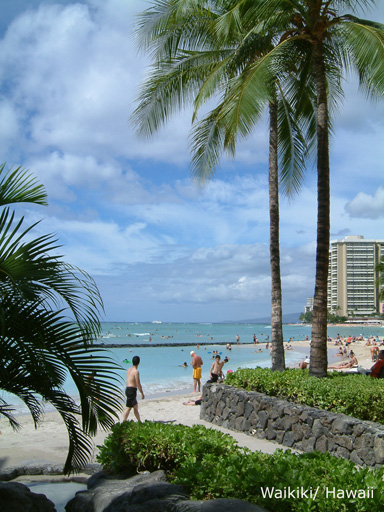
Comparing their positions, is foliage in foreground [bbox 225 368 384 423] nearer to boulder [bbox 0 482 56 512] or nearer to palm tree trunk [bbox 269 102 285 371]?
palm tree trunk [bbox 269 102 285 371]

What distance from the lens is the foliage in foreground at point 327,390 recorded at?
8172mm

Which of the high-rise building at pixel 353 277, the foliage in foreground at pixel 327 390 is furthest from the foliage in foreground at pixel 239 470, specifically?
the high-rise building at pixel 353 277

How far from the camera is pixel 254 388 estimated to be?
10.6 meters

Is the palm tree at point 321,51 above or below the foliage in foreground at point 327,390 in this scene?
above

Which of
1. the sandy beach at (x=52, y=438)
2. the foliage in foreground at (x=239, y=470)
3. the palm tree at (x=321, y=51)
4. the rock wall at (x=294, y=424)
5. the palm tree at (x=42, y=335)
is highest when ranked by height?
the palm tree at (x=321, y=51)

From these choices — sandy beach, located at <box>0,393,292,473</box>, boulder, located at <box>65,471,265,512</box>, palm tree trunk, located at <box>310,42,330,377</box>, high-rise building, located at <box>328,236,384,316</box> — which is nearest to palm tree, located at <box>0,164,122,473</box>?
boulder, located at <box>65,471,265,512</box>

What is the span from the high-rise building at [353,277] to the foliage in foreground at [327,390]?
135219mm

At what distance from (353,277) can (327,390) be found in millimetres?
147950

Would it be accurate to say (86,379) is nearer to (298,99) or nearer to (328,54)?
(328,54)

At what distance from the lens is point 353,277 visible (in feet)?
490

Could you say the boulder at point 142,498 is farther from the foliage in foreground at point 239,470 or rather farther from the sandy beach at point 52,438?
the sandy beach at point 52,438

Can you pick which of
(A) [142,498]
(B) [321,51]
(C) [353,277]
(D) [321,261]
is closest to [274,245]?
(D) [321,261]

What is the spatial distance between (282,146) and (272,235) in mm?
3467

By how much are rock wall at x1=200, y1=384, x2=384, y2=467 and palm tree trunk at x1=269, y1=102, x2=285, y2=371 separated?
2511mm
